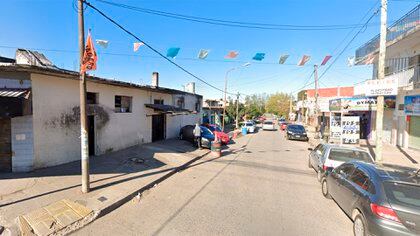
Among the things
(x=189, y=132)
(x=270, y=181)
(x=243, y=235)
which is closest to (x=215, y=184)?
(x=270, y=181)

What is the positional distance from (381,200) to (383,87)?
7.89 meters

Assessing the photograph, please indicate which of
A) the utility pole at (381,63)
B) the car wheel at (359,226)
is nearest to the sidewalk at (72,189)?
the car wheel at (359,226)

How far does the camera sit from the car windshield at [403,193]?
3.66 m

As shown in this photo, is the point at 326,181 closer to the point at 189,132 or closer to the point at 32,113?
the point at 32,113

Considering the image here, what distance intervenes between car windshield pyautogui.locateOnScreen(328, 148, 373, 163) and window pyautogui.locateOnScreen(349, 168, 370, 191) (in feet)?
8.44

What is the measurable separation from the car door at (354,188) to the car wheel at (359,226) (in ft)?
1.02

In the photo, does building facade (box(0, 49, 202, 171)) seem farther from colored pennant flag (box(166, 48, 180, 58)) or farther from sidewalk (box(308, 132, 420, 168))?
sidewalk (box(308, 132, 420, 168))

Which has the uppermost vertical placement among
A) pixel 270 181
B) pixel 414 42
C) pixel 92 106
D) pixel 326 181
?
pixel 414 42

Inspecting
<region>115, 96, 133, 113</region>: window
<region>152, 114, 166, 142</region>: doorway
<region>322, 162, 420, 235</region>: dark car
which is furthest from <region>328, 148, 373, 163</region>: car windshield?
<region>152, 114, 166, 142</region>: doorway

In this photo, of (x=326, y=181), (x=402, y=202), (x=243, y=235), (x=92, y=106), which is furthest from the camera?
(x=92, y=106)

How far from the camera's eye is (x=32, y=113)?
7.56 meters

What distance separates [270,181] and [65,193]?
21.3 ft

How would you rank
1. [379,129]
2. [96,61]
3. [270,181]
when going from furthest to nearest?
[379,129] < [270,181] < [96,61]

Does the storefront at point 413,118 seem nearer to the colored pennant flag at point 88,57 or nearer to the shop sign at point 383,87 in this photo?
the shop sign at point 383,87
